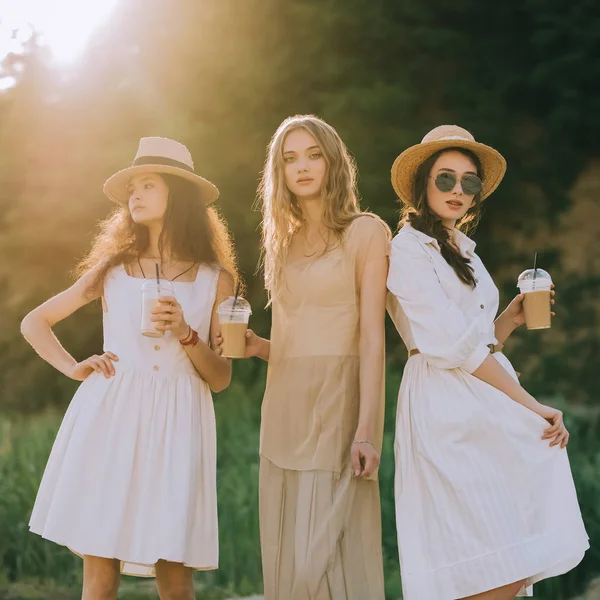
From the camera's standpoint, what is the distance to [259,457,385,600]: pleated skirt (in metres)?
3.05

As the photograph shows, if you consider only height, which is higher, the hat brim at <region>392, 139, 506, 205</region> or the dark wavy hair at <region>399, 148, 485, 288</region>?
the hat brim at <region>392, 139, 506, 205</region>

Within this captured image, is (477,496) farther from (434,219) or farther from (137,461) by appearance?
(137,461)

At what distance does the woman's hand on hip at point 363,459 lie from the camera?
9.94 feet

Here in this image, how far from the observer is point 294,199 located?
3471 mm

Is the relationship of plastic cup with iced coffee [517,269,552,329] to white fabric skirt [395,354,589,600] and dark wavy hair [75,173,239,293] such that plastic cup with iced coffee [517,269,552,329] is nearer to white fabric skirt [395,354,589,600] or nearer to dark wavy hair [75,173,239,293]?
white fabric skirt [395,354,589,600]

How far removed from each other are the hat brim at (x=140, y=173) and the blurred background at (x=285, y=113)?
3.94 metres

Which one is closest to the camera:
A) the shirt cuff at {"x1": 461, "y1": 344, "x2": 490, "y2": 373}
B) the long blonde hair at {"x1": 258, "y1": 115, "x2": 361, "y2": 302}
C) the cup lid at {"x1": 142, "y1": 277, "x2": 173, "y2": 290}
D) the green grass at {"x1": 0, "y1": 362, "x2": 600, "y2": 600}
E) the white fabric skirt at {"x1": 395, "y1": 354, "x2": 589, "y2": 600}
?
the white fabric skirt at {"x1": 395, "y1": 354, "x2": 589, "y2": 600}

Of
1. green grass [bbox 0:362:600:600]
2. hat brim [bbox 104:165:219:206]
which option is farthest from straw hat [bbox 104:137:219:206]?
green grass [bbox 0:362:600:600]

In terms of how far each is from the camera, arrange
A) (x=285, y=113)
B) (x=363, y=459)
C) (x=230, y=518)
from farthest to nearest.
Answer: (x=285, y=113) → (x=230, y=518) → (x=363, y=459)

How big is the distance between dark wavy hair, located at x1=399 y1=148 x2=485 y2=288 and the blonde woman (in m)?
0.14

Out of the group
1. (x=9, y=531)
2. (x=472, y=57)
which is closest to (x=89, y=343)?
(x=9, y=531)

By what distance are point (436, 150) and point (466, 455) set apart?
1069mm

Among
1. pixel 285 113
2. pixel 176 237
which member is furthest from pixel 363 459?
pixel 285 113

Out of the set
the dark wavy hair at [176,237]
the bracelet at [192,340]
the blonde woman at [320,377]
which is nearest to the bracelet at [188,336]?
the bracelet at [192,340]
